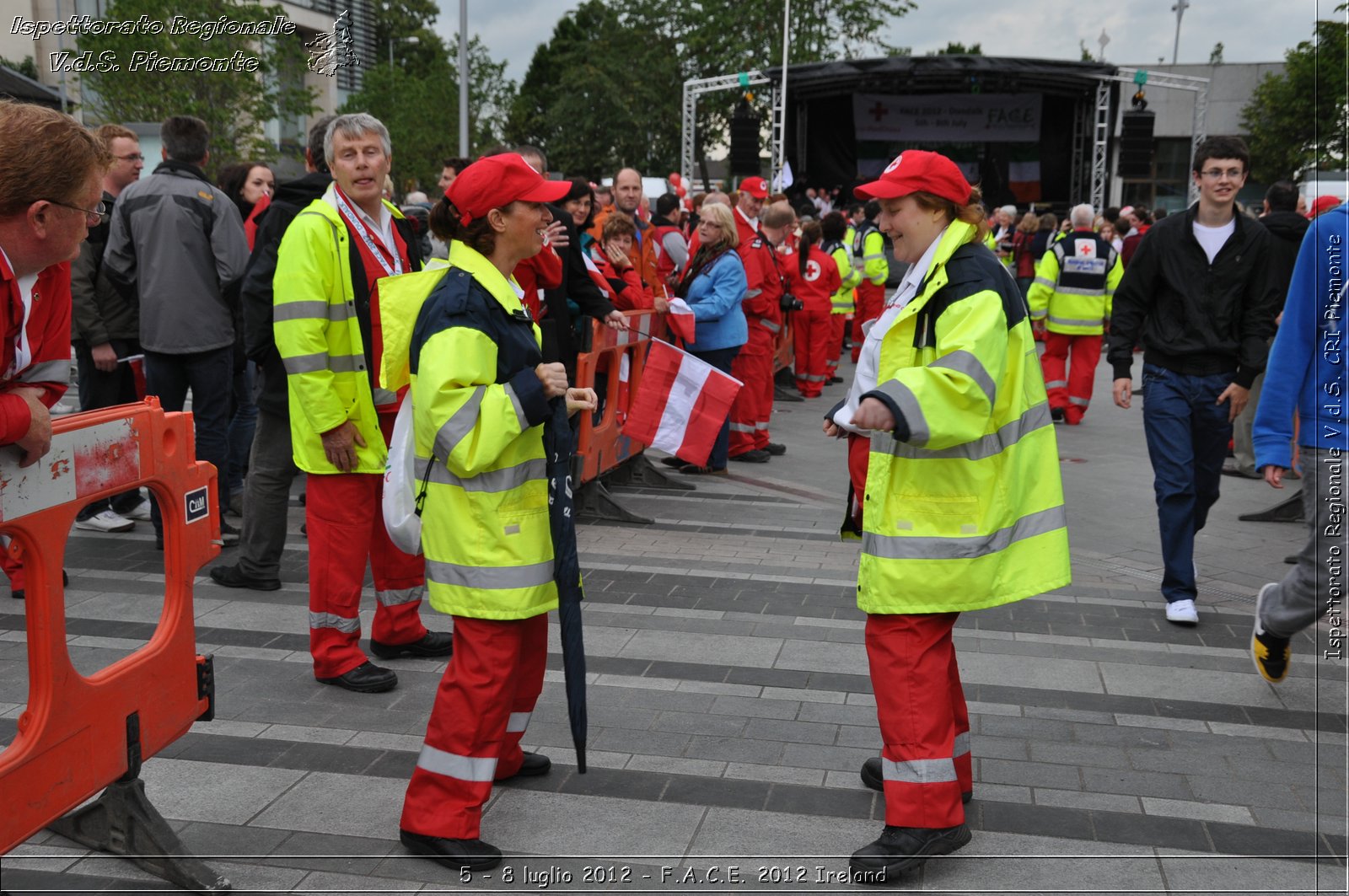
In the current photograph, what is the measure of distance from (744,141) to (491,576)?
26.0m

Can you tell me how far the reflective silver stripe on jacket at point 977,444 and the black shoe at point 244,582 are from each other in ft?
12.0

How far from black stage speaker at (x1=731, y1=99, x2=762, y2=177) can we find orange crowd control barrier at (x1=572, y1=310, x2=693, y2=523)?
65.7ft

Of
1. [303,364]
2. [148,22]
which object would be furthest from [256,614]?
[148,22]

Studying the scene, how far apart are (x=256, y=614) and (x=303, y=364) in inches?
61.5

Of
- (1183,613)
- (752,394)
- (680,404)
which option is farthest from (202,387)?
(1183,613)

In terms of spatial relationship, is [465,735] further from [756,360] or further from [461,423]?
[756,360]

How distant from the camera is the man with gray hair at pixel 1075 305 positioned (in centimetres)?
1216

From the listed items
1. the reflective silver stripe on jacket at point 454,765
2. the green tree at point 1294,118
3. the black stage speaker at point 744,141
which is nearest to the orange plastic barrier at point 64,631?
the reflective silver stripe on jacket at point 454,765

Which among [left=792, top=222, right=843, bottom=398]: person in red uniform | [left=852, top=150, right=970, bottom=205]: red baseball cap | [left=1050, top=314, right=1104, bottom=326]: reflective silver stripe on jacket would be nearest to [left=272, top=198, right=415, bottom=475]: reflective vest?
[left=852, top=150, right=970, bottom=205]: red baseball cap

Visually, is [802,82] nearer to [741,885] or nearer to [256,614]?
[256,614]

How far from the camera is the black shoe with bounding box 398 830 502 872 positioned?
3.34m

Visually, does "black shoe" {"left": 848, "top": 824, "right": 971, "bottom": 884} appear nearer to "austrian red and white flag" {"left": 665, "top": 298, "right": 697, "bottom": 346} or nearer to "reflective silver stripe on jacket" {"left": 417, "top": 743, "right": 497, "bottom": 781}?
"reflective silver stripe on jacket" {"left": 417, "top": 743, "right": 497, "bottom": 781}

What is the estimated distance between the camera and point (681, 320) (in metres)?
8.80

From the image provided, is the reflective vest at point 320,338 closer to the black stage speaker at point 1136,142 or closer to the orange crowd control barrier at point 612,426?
the orange crowd control barrier at point 612,426
